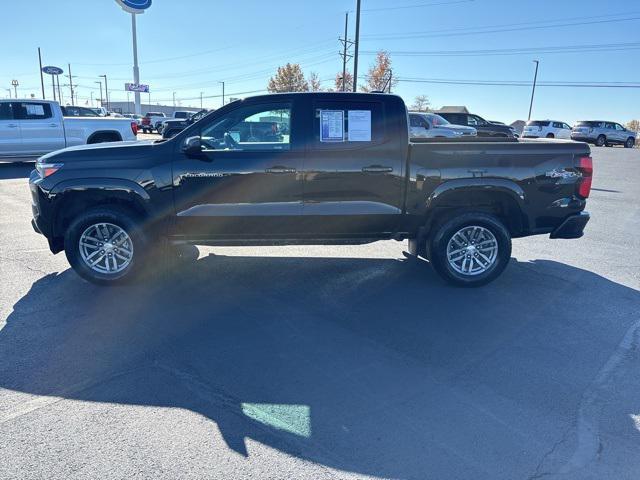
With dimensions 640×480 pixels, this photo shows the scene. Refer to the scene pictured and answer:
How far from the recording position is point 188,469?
255 centimetres

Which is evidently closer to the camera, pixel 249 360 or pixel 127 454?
pixel 127 454

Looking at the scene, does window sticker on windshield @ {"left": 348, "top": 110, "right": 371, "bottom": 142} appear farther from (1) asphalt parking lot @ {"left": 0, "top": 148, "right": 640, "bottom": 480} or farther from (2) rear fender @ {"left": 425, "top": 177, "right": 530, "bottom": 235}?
(1) asphalt parking lot @ {"left": 0, "top": 148, "right": 640, "bottom": 480}

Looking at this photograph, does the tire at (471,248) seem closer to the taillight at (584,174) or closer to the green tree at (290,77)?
the taillight at (584,174)

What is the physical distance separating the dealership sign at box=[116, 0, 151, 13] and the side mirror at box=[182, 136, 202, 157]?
82.6ft

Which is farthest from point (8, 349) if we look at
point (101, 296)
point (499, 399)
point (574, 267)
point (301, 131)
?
point (574, 267)

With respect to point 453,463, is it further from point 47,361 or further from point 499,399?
point 47,361

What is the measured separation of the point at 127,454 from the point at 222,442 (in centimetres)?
52

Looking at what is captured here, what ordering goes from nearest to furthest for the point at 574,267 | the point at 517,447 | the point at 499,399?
the point at 517,447 < the point at 499,399 < the point at 574,267

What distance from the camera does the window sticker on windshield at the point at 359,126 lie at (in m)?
5.11

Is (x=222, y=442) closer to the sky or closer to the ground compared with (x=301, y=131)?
closer to the ground

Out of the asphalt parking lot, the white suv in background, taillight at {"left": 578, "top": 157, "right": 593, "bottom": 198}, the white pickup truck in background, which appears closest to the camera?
the asphalt parking lot

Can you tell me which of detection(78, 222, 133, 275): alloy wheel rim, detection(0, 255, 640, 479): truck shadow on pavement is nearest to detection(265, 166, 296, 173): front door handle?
detection(0, 255, 640, 479): truck shadow on pavement

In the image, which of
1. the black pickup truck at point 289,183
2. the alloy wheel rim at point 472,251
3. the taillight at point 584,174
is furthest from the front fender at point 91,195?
the taillight at point 584,174

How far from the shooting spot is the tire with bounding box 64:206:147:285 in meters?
5.02
